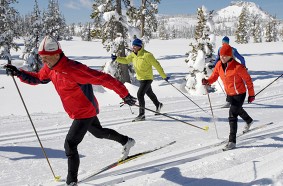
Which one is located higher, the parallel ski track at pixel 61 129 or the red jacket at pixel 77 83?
the red jacket at pixel 77 83

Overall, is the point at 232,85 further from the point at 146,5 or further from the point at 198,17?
the point at 146,5

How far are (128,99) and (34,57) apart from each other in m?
35.3

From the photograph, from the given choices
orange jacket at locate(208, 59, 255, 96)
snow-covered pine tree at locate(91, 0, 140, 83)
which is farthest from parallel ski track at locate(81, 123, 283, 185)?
snow-covered pine tree at locate(91, 0, 140, 83)

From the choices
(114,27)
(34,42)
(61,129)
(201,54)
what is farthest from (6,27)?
(61,129)

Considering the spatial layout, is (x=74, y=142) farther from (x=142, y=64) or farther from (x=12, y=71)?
(x=142, y=64)

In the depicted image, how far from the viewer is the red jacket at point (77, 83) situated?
3.83 m

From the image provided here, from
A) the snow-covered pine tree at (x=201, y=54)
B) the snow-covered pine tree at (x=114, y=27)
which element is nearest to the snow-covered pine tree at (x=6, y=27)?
the snow-covered pine tree at (x=114, y=27)

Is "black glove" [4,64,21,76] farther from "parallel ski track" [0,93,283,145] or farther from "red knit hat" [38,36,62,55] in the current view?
"parallel ski track" [0,93,283,145]

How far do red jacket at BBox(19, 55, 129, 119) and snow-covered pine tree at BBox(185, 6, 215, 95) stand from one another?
18.3 meters

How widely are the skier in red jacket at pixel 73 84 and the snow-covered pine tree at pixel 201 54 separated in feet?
59.9

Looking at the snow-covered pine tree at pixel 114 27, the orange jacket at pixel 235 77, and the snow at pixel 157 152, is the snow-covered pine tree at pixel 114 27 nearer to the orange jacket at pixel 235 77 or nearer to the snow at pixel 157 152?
the snow at pixel 157 152

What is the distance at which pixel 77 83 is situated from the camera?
3.95 meters

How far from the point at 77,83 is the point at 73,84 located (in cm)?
5

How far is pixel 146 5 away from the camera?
29781mm
